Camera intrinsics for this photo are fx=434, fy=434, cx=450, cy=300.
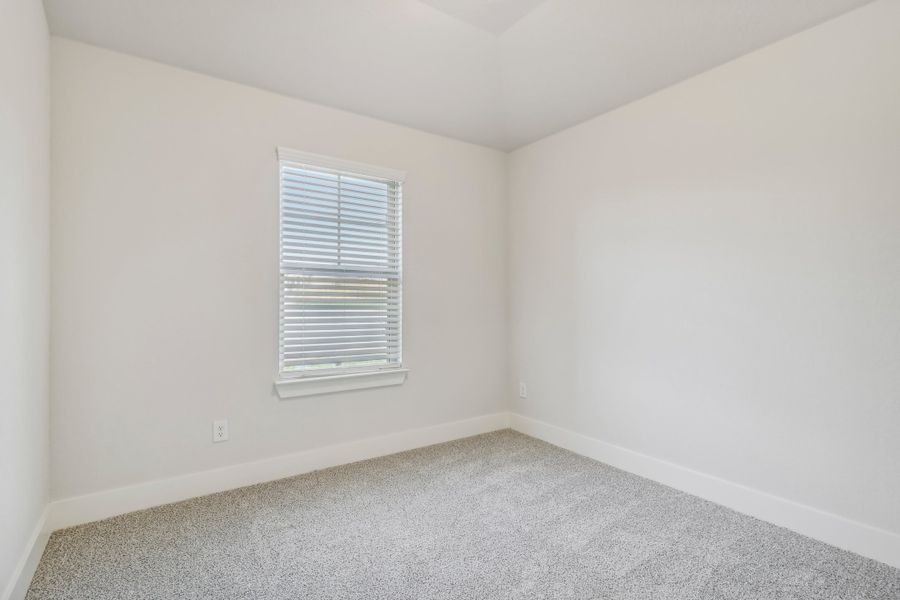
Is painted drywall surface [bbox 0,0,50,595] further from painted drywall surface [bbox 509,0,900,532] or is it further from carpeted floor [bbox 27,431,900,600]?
painted drywall surface [bbox 509,0,900,532]

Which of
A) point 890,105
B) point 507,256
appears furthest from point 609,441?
point 890,105

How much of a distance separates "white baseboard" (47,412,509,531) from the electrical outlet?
0.17 m

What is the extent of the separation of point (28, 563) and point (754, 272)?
11.4 feet

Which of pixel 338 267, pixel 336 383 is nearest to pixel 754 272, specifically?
pixel 338 267

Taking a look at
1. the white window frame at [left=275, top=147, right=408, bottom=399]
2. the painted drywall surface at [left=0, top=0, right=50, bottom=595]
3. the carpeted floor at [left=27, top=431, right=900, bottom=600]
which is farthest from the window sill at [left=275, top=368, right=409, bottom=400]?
the painted drywall surface at [left=0, top=0, right=50, bottom=595]

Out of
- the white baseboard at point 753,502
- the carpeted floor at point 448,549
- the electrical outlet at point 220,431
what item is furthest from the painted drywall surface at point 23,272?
the white baseboard at point 753,502

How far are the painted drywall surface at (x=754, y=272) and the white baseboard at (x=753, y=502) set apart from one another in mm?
49

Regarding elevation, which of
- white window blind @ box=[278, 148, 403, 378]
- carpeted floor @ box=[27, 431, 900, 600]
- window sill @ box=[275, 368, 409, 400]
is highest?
white window blind @ box=[278, 148, 403, 378]

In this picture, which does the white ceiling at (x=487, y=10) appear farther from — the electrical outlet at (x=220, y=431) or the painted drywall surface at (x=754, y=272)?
the electrical outlet at (x=220, y=431)

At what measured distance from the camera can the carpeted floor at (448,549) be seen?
64.8 inches

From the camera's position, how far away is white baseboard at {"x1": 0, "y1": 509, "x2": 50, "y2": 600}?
4.99 feet

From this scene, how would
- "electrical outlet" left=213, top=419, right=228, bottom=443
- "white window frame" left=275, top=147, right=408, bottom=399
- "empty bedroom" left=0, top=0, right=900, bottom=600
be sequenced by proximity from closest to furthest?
"empty bedroom" left=0, top=0, right=900, bottom=600, "electrical outlet" left=213, top=419, right=228, bottom=443, "white window frame" left=275, top=147, right=408, bottom=399

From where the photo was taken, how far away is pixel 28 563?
171cm

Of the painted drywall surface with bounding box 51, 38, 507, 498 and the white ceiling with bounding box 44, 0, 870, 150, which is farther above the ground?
the white ceiling with bounding box 44, 0, 870, 150
